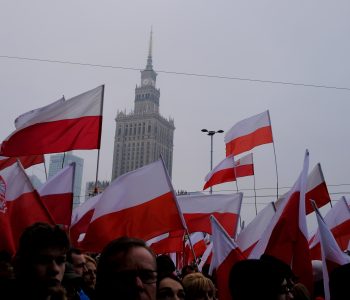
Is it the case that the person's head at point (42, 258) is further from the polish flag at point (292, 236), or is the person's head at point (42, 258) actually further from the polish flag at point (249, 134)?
the polish flag at point (249, 134)

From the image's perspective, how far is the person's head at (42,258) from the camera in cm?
264

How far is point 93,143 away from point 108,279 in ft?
19.9

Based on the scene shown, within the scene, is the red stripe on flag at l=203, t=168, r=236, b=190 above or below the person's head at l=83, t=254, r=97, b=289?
above

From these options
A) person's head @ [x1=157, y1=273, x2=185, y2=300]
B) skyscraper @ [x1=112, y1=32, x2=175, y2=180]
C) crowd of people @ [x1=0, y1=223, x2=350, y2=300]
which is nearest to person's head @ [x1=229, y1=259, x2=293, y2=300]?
crowd of people @ [x1=0, y1=223, x2=350, y2=300]

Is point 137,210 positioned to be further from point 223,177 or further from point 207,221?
point 223,177

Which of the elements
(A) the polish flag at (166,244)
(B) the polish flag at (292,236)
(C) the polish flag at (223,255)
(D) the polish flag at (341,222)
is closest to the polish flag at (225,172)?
(A) the polish flag at (166,244)

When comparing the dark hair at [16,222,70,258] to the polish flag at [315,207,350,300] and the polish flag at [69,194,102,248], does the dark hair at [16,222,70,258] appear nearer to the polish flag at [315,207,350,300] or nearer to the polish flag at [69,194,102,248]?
the polish flag at [315,207,350,300]

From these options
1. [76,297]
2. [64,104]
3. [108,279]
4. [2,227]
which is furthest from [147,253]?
[64,104]

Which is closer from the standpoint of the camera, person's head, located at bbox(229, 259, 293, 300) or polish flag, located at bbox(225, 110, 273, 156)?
person's head, located at bbox(229, 259, 293, 300)

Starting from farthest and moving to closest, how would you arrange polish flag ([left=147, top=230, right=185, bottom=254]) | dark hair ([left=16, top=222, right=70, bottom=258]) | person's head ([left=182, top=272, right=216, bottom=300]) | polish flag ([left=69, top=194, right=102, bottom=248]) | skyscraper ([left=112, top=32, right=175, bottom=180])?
skyscraper ([left=112, top=32, right=175, bottom=180]) → polish flag ([left=147, top=230, right=185, bottom=254]) → polish flag ([left=69, top=194, right=102, bottom=248]) → person's head ([left=182, top=272, right=216, bottom=300]) → dark hair ([left=16, top=222, right=70, bottom=258])

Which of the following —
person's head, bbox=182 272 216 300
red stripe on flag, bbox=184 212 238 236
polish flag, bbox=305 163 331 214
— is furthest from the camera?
red stripe on flag, bbox=184 212 238 236

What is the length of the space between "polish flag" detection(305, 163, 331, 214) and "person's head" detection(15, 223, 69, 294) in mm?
5685

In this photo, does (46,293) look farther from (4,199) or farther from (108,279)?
(4,199)

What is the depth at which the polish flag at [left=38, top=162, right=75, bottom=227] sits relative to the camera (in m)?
7.17
